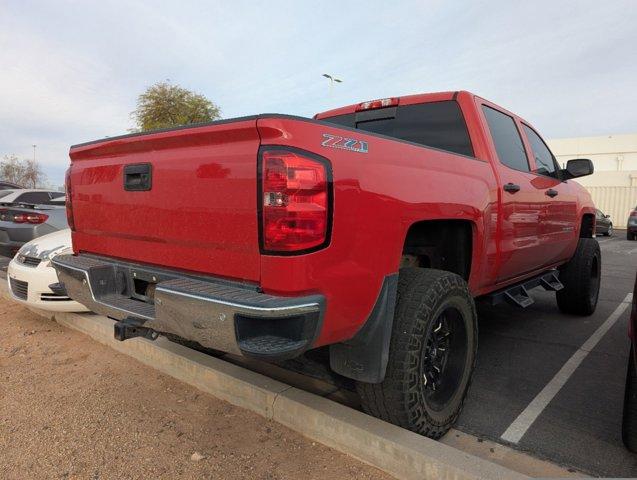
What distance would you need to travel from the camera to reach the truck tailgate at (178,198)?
2.03 m

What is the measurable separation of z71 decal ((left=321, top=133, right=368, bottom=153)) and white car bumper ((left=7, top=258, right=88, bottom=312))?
11.6 ft

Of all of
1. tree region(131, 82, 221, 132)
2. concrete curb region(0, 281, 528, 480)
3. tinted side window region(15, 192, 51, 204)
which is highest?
tree region(131, 82, 221, 132)

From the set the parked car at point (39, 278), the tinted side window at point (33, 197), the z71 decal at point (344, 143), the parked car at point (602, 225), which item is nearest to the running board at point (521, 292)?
the z71 decal at point (344, 143)

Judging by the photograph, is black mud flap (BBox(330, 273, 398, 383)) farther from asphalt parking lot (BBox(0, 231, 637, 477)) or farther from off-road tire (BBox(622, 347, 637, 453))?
off-road tire (BBox(622, 347, 637, 453))

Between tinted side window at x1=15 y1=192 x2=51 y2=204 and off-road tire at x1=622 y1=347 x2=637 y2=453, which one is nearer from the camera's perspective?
off-road tire at x1=622 y1=347 x2=637 y2=453

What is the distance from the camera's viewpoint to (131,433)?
110 inches

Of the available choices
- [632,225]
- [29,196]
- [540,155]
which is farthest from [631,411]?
[632,225]

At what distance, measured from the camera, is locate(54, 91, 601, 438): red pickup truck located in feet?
6.26

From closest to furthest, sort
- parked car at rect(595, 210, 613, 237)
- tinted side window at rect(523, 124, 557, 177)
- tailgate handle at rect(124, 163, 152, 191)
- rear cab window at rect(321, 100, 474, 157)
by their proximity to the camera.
A: 1. tailgate handle at rect(124, 163, 152, 191)
2. rear cab window at rect(321, 100, 474, 157)
3. tinted side window at rect(523, 124, 557, 177)
4. parked car at rect(595, 210, 613, 237)

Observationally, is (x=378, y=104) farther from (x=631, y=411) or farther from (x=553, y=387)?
(x=631, y=411)

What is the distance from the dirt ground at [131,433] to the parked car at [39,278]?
74 centimetres

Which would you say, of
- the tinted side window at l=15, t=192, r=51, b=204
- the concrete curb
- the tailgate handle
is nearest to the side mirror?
the concrete curb

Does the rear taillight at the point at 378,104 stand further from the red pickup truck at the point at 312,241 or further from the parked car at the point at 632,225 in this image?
the parked car at the point at 632,225

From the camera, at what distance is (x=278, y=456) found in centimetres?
252
